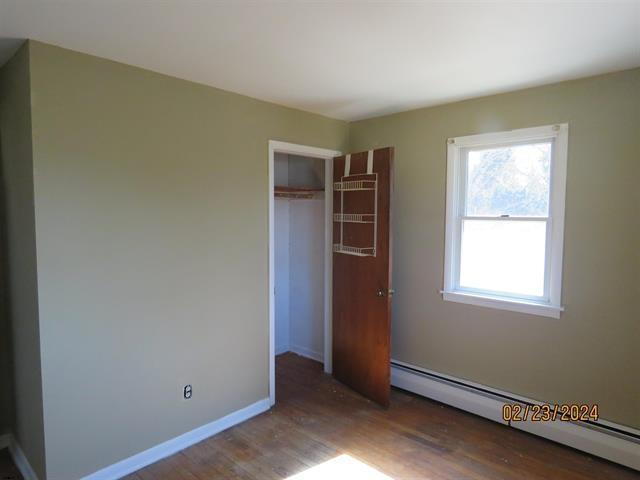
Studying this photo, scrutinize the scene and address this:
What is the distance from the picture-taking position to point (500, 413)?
9.59 ft

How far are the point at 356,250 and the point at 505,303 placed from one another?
4.05 feet

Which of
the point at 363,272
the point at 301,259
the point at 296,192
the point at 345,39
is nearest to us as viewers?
the point at 345,39

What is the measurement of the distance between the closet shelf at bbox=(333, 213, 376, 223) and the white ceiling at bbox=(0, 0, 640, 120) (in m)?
1.03

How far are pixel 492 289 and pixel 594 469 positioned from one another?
126 cm

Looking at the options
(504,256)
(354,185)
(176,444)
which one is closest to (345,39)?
(354,185)

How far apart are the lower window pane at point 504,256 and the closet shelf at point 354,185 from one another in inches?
31.9

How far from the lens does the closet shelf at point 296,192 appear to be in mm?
3831

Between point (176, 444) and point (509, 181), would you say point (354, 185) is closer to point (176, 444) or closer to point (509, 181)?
point (509, 181)

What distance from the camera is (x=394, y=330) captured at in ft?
11.8

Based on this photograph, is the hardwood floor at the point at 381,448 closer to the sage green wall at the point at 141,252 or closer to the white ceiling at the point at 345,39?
the sage green wall at the point at 141,252

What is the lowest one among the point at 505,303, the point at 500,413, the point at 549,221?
the point at 500,413

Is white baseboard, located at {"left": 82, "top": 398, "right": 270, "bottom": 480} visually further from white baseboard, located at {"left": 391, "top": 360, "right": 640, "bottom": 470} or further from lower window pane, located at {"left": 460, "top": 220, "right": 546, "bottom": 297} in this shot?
lower window pane, located at {"left": 460, "top": 220, "right": 546, "bottom": 297}

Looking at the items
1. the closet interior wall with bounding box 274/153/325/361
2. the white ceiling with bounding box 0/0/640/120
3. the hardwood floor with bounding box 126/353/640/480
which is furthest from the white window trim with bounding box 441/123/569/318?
the closet interior wall with bounding box 274/153/325/361

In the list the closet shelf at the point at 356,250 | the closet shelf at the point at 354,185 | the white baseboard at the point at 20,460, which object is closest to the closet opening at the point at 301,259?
the closet shelf at the point at 356,250
